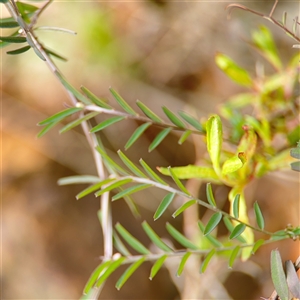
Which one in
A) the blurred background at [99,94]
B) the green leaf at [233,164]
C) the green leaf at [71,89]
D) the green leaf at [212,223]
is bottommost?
the blurred background at [99,94]

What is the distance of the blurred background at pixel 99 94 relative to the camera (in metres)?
1.09

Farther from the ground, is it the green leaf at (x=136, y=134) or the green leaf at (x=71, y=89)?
the green leaf at (x=71, y=89)

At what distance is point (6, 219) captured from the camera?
1129 millimetres

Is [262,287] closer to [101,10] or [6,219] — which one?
[6,219]

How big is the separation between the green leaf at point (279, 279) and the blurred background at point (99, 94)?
752 mm

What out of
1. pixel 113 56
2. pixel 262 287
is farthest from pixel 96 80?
pixel 262 287

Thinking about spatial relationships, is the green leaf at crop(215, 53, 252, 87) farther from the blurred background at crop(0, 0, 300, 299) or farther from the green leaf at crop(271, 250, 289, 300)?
the blurred background at crop(0, 0, 300, 299)

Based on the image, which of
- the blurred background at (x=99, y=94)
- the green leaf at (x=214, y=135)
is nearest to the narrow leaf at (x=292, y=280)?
the green leaf at (x=214, y=135)

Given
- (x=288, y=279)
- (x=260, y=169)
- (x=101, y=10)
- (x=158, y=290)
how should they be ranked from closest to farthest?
(x=288, y=279), (x=260, y=169), (x=158, y=290), (x=101, y=10)

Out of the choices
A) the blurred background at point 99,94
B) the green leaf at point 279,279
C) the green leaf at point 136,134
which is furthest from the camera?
the blurred background at point 99,94

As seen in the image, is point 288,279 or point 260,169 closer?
point 288,279

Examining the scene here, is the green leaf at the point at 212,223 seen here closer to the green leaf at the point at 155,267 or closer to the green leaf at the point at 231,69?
the green leaf at the point at 155,267

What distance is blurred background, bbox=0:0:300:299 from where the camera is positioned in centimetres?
109

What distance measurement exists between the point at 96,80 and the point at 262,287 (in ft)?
2.42
